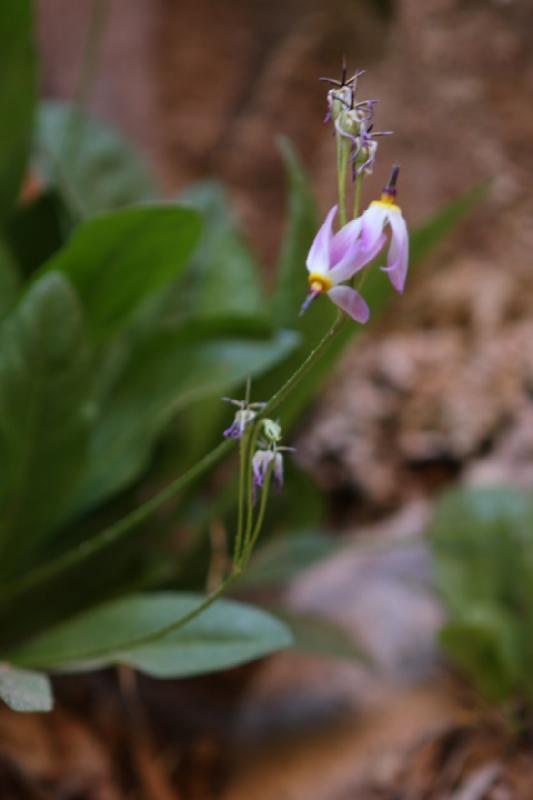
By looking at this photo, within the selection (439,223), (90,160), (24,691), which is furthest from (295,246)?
(24,691)

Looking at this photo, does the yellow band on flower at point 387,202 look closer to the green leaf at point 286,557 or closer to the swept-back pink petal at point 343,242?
the swept-back pink petal at point 343,242

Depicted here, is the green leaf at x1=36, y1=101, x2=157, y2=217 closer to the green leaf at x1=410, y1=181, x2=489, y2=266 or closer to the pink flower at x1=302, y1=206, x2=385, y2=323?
the green leaf at x1=410, y1=181, x2=489, y2=266

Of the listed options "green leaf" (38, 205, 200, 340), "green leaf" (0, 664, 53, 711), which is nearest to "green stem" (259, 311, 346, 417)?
"green leaf" (0, 664, 53, 711)

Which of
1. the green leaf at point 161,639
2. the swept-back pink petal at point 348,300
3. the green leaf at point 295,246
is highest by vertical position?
the green leaf at point 295,246

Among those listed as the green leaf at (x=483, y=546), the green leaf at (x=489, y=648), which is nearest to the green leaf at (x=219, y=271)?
the green leaf at (x=483, y=546)

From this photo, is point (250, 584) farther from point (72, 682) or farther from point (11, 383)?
point (11, 383)

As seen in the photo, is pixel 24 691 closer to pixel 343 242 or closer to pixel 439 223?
pixel 343 242
